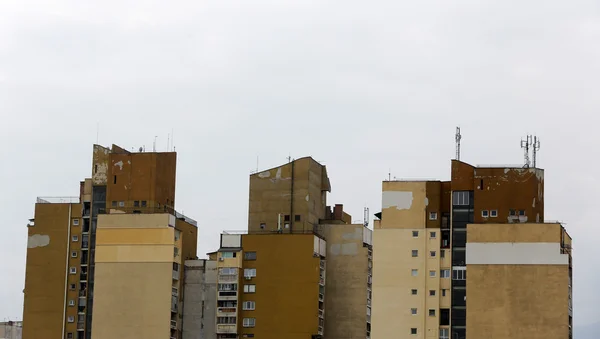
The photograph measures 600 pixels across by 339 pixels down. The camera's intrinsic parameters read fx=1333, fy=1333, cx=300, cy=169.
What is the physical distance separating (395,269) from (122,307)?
30.2m

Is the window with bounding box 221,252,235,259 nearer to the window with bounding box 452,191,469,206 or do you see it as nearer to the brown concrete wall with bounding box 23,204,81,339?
the brown concrete wall with bounding box 23,204,81,339

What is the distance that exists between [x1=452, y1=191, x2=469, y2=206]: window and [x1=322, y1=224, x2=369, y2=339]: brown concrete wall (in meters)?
17.1

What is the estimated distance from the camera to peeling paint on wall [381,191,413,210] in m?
131

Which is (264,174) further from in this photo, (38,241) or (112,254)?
(38,241)

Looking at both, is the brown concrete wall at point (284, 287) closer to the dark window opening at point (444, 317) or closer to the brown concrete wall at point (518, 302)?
the dark window opening at point (444, 317)

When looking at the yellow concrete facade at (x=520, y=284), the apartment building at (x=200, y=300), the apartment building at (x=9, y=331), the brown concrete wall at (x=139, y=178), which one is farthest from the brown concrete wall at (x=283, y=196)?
the apartment building at (x=9, y=331)

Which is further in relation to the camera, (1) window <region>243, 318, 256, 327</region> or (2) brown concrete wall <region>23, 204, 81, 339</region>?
(2) brown concrete wall <region>23, 204, 81, 339</region>

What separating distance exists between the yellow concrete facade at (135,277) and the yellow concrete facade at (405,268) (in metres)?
23.7

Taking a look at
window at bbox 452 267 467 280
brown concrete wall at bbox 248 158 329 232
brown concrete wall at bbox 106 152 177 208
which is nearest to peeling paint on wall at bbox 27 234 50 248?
brown concrete wall at bbox 106 152 177 208

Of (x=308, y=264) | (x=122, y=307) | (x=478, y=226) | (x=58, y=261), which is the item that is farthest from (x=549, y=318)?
(x=58, y=261)

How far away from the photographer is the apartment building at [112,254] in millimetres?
140000

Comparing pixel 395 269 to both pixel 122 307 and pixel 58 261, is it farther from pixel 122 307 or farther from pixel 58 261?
pixel 58 261

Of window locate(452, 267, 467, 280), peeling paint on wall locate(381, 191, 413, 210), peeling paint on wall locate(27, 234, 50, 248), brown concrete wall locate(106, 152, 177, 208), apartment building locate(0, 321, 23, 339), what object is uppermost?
brown concrete wall locate(106, 152, 177, 208)

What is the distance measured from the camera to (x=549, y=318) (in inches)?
4860
